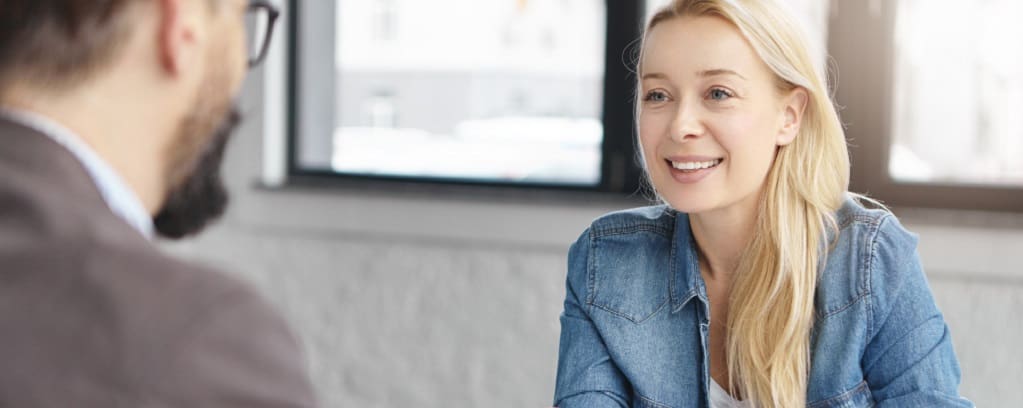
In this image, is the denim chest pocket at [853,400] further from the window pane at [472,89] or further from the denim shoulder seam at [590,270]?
the window pane at [472,89]

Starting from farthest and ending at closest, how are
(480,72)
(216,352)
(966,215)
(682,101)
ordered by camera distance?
1. (480,72)
2. (966,215)
3. (682,101)
4. (216,352)

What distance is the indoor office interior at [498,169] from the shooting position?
265 centimetres

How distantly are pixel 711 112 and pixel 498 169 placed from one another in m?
1.58

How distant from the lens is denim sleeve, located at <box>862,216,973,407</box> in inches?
58.6

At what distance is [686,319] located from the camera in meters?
1.66

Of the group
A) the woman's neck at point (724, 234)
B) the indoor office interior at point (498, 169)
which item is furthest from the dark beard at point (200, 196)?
the indoor office interior at point (498, 169)

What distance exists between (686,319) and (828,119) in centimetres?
38

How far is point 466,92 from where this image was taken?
10.4 feet

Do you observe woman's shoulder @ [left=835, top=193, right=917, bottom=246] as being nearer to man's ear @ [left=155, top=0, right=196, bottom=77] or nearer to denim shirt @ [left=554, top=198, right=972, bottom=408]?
denim shirt @ [left=554, top=198, right=972, bottom=408]

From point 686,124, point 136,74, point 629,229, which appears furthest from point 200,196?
point 629,229

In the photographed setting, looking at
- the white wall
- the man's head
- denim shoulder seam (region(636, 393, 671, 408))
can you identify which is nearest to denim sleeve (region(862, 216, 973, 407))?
denim shoulder seam (region(636, 393, 671, 408))

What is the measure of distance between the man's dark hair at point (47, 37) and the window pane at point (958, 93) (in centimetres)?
238

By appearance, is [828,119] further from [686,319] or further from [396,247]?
[396,247]

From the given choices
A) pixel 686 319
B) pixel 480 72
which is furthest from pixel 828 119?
pixel 480 72
